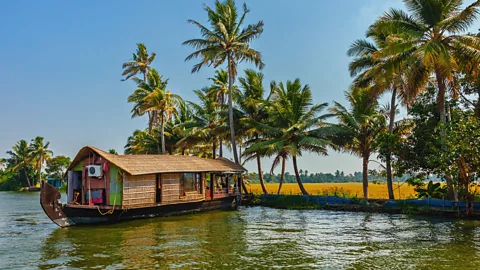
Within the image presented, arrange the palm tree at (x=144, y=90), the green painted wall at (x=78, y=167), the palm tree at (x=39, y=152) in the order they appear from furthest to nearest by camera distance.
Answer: the palm tree at (x=39, y=152) < the palm tree at (x=144, y=90) < the green painted wall at (x=78, y=167)

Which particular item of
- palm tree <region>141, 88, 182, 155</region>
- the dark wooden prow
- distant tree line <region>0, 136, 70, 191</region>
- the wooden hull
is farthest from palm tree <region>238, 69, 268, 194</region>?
distant tree line <region>0, 136, 70, 191</region>

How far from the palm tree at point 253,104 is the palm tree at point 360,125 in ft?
16.0

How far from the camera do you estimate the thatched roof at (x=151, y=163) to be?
14609mm

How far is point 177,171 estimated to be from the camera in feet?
54.2

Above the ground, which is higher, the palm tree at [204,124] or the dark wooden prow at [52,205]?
the palm tree at [204,124]

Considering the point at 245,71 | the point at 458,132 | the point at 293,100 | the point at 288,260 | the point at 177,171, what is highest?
the point at 245,71

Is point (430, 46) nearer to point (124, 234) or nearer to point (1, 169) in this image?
point (124, 234)

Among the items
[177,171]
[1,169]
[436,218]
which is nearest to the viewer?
[436,218]

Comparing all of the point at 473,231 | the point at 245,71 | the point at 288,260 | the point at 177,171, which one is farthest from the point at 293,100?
the point at 288,260

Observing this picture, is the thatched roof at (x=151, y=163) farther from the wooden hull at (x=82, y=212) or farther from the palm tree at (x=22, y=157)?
the palm tree at (x=22, y=157)

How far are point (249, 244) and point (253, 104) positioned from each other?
47.2 ft

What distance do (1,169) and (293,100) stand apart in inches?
2421

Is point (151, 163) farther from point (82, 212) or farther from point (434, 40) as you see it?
point (434, 40)

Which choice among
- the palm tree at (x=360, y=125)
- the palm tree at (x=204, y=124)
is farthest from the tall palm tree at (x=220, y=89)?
the palm tree at (x=360, y=125)
